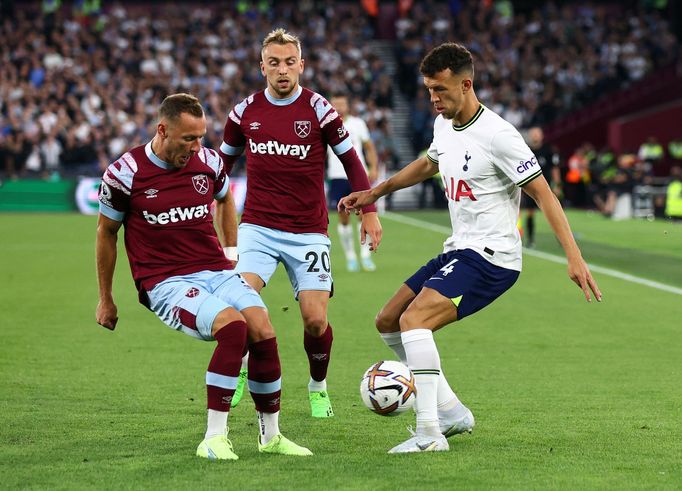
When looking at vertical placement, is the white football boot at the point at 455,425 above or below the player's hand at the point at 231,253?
below

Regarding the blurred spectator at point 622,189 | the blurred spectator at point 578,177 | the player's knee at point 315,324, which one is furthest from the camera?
the blurred spectator at point 578,177

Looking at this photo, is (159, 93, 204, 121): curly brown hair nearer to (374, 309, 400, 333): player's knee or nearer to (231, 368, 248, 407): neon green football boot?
(374, 309, 400, 333): player's knee

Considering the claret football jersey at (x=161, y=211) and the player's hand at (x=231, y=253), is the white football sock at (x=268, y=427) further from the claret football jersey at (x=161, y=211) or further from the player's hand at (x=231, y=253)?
the player's hand at (x=231, y=253)

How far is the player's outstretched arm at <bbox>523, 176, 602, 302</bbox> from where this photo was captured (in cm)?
636

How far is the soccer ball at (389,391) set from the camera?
6684mm

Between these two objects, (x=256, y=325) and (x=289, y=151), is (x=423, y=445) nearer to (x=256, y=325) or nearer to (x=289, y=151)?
(x=256, y=325)

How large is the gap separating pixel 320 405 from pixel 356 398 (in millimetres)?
634

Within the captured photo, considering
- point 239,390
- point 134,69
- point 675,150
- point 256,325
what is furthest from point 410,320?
point 134,69

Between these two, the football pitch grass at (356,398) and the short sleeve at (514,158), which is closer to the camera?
the football pitch grass at (356,398)

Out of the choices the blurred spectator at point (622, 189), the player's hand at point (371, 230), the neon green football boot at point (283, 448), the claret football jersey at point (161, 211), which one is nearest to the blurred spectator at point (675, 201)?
the blurred spectator at point (622, 189)

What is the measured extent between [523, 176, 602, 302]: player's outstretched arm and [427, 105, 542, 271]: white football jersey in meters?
0.14

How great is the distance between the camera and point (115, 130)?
34125 mm

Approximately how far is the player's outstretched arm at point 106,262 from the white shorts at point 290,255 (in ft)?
4.51

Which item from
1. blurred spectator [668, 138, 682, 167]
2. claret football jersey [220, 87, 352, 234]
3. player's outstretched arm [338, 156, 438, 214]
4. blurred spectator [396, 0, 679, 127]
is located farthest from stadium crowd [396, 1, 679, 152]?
player's outstretched arm [338, 156, 438, 214]
